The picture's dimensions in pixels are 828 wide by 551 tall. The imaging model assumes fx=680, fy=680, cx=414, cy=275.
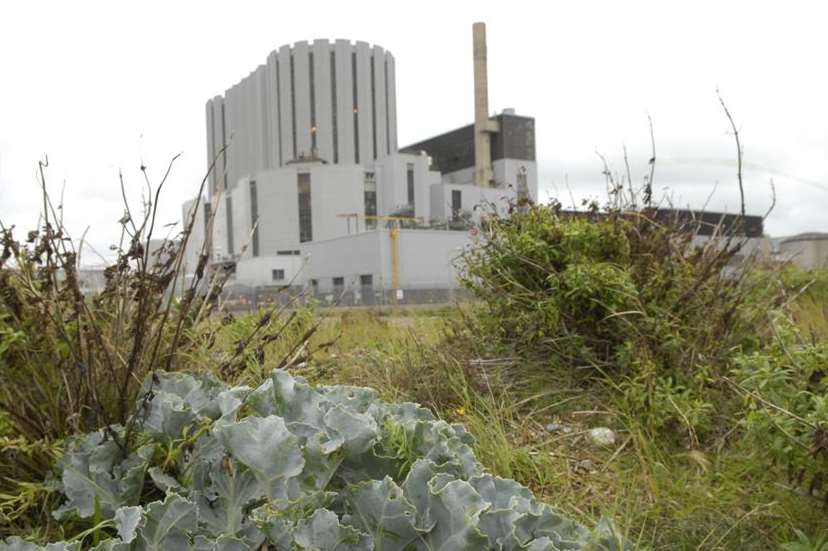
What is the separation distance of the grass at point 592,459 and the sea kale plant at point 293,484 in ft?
1.62

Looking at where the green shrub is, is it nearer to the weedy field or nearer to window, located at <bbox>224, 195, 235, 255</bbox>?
the weedy field

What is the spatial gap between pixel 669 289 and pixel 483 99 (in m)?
47.0

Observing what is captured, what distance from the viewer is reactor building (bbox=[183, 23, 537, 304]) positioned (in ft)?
137

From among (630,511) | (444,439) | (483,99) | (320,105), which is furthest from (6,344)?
(320,105)

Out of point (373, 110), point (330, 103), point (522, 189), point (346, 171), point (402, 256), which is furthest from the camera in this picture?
point (373, 110)

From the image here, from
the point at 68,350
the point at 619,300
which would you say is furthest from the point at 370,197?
the point at 68,350

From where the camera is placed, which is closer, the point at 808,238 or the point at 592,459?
the point at 592,459

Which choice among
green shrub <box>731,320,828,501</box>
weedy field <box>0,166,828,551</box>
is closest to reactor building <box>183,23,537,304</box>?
weedy field <box>0,166,828,551</box>

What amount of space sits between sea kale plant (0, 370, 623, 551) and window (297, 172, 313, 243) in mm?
50973

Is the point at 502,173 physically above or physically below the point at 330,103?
below

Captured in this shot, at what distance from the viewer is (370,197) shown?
183ft

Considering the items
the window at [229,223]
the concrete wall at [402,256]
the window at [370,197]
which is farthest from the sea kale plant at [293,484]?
the window at [229,223]

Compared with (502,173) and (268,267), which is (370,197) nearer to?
(502,173)

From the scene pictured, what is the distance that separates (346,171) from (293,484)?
169 ft
